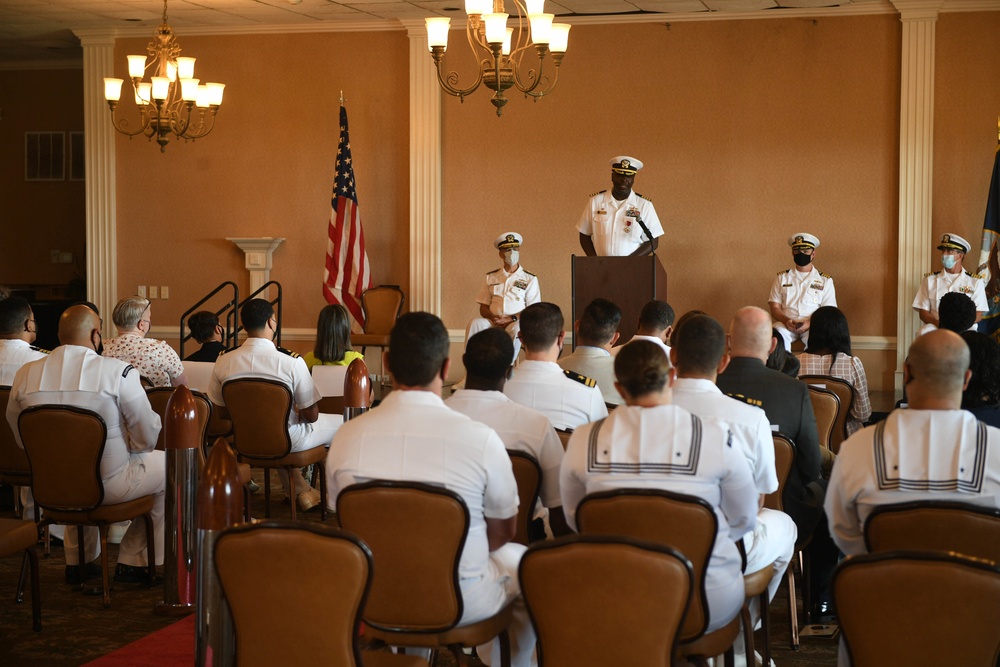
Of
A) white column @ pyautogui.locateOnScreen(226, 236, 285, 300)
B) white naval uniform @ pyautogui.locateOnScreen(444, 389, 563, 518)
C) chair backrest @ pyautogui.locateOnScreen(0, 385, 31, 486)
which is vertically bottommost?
chair backrest @ pyautogui.locateOnScreen(0, 385, 31, 486)

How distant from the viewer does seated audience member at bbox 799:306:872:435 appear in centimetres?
562

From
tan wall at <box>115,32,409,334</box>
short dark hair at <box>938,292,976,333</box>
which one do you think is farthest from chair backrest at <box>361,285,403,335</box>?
short dark hair at <box>938,292,976,333</box>

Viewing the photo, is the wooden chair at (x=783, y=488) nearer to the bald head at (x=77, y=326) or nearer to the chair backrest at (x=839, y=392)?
the chair backrest at (x=839, y=392)

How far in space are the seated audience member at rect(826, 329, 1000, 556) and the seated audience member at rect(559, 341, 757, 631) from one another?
32cm

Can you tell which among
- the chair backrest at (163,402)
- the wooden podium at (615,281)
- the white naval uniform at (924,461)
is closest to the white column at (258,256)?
the wooden podium at (615,281)

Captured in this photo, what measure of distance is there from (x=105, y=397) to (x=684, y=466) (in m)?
2.74

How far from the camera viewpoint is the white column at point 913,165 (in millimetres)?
9344

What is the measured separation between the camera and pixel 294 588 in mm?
2459

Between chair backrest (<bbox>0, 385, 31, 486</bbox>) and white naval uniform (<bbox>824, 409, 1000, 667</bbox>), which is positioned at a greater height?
white naval uniform (<bbox>824, 409, 1000, 667</bbox>)

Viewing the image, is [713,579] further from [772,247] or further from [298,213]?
[298,213]

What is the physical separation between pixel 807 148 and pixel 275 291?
5.47 m

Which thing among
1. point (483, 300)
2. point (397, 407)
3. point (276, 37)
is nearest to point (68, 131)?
point (276, 37)

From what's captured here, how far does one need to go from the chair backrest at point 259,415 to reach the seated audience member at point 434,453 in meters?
2.58

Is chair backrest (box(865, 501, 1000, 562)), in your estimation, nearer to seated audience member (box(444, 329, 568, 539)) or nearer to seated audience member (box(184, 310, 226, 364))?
seated audience member (box(444, 329, 568, 539))
